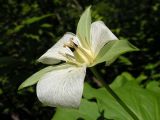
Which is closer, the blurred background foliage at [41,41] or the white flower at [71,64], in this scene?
the white flower at [71,64]

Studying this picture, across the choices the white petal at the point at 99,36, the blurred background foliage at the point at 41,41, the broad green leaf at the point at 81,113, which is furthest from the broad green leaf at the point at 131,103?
the blurred background foliage at the point at 41,41

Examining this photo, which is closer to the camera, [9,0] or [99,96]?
[99,96]

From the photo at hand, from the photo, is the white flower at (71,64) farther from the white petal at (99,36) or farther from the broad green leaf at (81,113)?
the broad green leaf at (81,113)

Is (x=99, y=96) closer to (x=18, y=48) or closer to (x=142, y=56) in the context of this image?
(x=18, y=48)

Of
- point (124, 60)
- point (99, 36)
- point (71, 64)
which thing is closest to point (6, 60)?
point (124, 60)

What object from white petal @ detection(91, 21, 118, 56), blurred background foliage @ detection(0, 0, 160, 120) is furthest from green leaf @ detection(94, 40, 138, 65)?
blurred background foliage @ detection(0, 0, 160, 120)

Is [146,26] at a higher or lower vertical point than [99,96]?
lower

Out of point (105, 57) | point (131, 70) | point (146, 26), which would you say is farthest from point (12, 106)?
point (105, 57)
